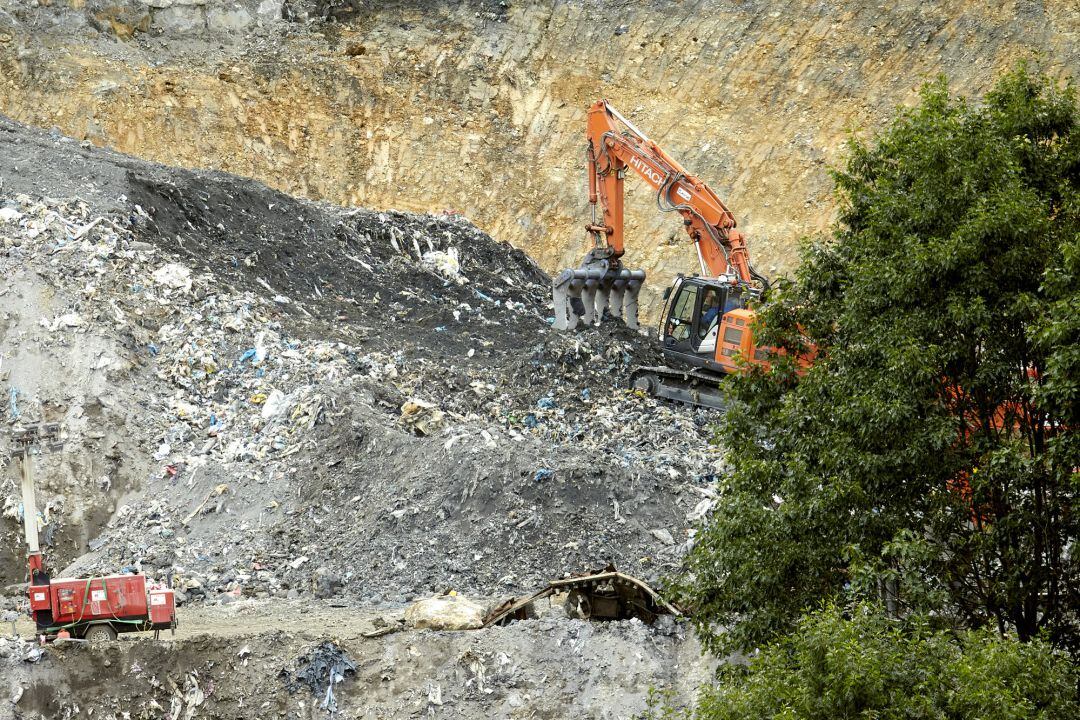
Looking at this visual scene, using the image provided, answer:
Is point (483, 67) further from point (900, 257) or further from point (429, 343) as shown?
point (900, 257)

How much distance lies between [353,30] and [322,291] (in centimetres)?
1446

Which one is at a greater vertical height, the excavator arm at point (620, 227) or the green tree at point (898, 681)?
the excavator arm at point (620, 227)

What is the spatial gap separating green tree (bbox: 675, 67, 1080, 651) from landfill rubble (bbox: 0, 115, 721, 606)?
165 inches

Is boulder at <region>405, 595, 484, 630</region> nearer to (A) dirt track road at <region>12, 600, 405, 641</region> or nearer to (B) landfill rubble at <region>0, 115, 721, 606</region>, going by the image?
(A) dirt track road at <region>12, 600, 405, 641</region>

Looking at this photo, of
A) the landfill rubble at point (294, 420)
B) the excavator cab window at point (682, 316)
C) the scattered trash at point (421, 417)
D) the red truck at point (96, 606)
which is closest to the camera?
the red truck at point (96, 606)

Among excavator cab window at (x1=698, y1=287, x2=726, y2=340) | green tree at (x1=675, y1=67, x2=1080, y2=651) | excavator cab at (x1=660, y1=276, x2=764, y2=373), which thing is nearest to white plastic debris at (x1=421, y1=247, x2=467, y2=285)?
excavator cab at (x1=660, y1=276, x2=764, y2=373)

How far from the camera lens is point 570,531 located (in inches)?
512

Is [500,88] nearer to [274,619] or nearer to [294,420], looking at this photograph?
[294,420]

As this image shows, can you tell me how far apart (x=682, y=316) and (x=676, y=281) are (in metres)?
0.56

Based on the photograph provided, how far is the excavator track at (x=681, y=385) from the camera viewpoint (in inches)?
651

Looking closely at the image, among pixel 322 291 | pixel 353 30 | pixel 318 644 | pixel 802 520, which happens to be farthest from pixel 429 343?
pixel 353 30

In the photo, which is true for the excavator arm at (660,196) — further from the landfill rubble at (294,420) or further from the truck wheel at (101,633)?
the truck wheel at (101,633)

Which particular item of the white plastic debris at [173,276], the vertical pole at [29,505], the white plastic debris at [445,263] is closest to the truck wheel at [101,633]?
the vertical pole at [29,505]

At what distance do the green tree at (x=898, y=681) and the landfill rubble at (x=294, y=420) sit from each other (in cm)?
605
